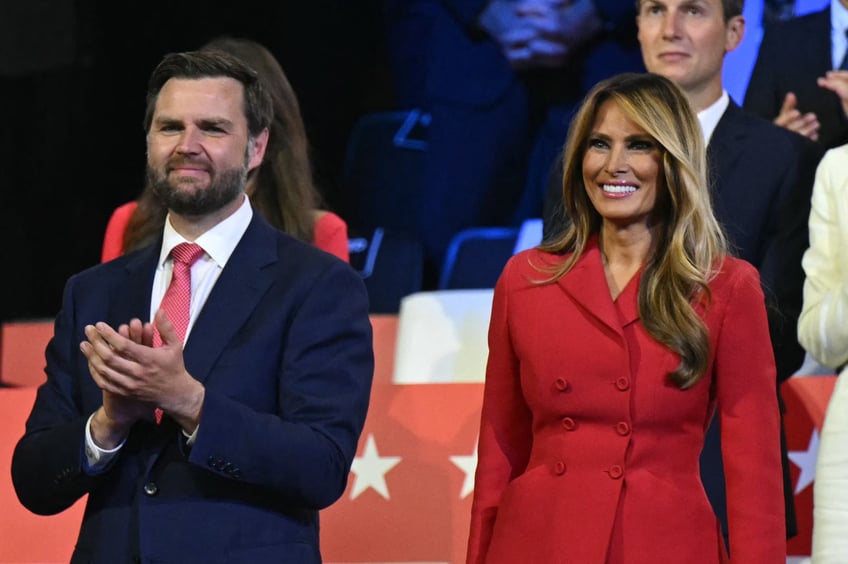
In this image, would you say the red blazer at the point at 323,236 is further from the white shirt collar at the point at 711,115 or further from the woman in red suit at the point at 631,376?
the woman in red suit at the point at 631,376

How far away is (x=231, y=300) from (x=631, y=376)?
80 centimetres

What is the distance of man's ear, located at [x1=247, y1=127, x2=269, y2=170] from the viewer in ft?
9.96

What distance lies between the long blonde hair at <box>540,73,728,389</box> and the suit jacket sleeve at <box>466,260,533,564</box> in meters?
0.15

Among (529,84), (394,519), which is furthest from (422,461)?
(529,84)

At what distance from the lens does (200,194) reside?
9.59 ft

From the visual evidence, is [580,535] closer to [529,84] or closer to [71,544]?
[71,544]

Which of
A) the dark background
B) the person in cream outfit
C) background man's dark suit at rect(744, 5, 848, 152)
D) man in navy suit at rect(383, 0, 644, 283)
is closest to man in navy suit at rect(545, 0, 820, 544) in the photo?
the person in cream outfit

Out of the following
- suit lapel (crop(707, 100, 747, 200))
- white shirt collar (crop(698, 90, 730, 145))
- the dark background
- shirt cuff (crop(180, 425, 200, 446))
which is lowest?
the dark background

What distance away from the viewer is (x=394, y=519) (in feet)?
11.8

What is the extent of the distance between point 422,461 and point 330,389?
925 millimetres

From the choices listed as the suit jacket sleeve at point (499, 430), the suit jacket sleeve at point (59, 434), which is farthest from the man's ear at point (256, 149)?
the suit jacket sleeve at point (499, 430)

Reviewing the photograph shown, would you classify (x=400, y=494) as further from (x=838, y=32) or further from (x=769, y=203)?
(x=838, y=32)

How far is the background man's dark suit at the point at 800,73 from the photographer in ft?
15.6

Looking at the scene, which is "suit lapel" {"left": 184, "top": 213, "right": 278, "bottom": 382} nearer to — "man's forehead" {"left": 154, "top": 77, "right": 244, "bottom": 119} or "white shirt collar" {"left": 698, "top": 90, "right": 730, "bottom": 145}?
"man's forehead" {"left": 154, "top": 77, "right": 244, "bottom": 119}
